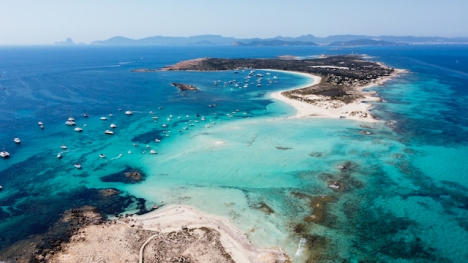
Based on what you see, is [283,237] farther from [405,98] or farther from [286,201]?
[405,98]

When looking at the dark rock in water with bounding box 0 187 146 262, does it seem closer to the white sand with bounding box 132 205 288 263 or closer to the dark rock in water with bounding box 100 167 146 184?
the dark rock in water with bounding box 100 167 146 184

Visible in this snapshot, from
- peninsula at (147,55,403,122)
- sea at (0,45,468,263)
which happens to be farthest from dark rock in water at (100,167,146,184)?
peninsula at (147,55,403,122)

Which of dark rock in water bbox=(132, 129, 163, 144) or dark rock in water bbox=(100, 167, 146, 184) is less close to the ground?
dark rock in water bbox=(132, 129, 163, 144)

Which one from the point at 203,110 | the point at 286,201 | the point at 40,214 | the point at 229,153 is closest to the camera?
the point at 40,214

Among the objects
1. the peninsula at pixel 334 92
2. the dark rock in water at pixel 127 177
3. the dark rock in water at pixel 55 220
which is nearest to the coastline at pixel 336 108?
the peninsula at pixel 334 92

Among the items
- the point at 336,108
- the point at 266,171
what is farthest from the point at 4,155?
the point at 336,108

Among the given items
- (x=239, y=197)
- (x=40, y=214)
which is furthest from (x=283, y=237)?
(x=40, y=214)

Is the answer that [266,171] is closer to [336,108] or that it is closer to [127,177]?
[127,177]

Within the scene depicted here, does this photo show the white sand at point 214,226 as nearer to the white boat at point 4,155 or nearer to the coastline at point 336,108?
the white boat at point 4,155

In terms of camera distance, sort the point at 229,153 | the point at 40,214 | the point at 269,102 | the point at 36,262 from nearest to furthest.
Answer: the point at 36,262 < the point at 40,214 < the point at 229,153 < the point at 269,102
